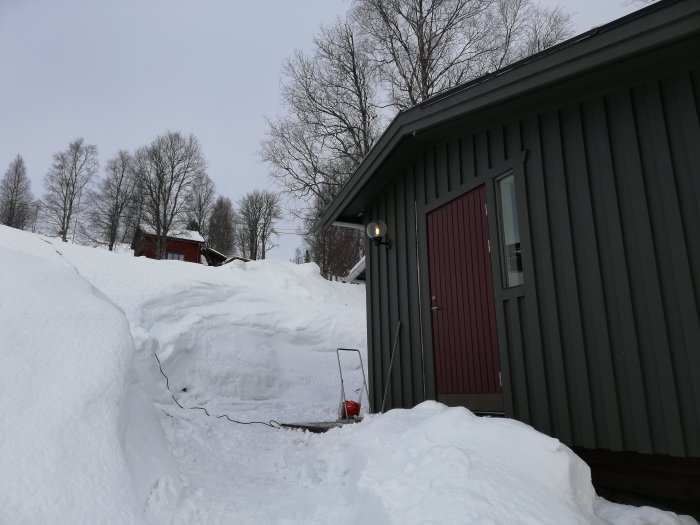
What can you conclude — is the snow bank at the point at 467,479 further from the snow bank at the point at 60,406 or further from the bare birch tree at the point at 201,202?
the bare birch tree at the point at 201,202

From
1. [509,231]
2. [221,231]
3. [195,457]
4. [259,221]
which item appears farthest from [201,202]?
[509,231]

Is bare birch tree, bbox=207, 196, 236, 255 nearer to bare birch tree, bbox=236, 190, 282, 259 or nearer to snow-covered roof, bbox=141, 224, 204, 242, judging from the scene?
bare birch tree, bbox=236, 190, 282, 259

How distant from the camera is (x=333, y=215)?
730 centimetres

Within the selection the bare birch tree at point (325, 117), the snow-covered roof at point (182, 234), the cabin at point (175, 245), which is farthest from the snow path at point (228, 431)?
the cabin at point (175, 245)

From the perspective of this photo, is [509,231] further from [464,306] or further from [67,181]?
[67,181]

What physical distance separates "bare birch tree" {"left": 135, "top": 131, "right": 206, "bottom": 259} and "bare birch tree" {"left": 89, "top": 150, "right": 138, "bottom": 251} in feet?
4.90

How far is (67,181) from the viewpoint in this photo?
A: 3112 cm

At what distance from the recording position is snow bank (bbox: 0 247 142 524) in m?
2.17

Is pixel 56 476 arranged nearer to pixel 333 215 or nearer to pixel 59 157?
pixel 333 215

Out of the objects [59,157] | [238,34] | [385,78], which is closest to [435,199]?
[385,78]

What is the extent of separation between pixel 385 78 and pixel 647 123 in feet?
43.1

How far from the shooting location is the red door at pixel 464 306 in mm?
4652

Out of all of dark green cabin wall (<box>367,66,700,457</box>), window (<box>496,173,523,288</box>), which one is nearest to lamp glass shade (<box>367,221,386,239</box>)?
dark green cabin wall (<box>367,66,700,457</box>)

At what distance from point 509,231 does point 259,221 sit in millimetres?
29389
